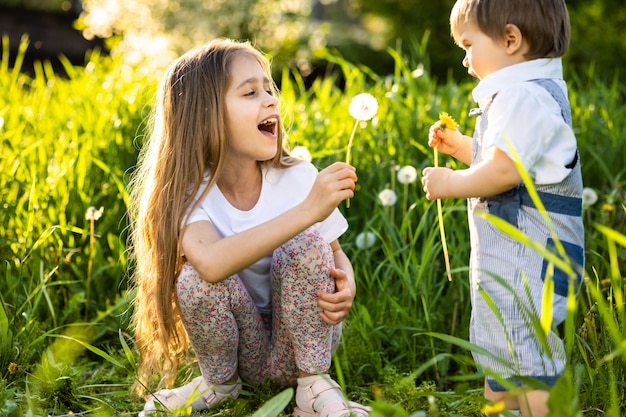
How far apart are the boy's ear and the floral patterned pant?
1.98 feet

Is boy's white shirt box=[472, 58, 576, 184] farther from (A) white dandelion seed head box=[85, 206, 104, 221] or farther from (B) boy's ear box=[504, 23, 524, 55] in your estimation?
(A) white dandelion seed head box=[85, 206, 104, 221]

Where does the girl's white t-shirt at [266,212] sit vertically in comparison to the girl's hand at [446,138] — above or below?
below

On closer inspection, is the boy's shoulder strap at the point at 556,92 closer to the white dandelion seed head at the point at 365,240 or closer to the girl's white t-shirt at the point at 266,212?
the girl's white t-shirt at the point at 266,212

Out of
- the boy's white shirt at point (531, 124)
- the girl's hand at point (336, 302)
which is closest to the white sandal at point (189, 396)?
the girl's hand at point (336, 302)

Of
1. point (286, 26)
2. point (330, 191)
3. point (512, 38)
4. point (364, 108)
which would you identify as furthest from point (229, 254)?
point (286, 26)

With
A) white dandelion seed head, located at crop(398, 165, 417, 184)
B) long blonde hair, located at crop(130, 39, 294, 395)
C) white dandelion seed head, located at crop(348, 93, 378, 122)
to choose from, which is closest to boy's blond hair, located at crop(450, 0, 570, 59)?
white dandelion seed head, located at crop(348, 93, 378, 122)

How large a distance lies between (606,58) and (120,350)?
5388 mm

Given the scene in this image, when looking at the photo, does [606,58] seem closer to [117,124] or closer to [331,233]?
[117,124]

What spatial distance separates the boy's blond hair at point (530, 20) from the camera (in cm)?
156

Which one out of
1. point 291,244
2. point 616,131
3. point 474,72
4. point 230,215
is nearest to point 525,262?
point 474,72

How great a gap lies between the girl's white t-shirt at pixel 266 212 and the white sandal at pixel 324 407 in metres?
0.26

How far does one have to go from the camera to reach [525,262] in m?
1.58

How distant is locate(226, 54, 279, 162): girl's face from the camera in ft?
6.25

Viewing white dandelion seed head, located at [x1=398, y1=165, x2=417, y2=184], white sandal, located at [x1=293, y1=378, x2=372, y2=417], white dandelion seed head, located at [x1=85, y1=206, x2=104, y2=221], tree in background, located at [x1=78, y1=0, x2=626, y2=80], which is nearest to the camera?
white sandal, located at [x1=293, y1=378, x2=372, y2=417]
